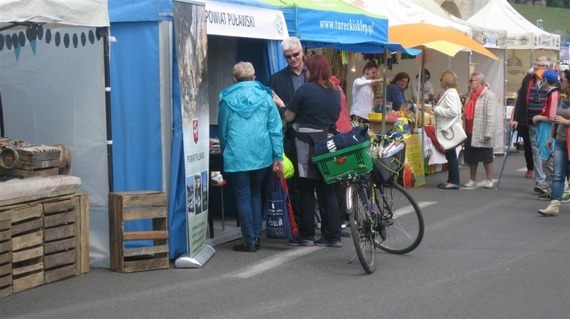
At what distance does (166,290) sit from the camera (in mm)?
7293

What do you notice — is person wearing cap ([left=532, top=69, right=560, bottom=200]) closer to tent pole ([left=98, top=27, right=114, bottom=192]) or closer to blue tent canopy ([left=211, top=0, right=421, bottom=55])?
blue tent canopy ([left=211, top=0, right=421, bottom=55])

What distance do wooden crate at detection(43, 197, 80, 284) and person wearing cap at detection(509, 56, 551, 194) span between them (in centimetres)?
740

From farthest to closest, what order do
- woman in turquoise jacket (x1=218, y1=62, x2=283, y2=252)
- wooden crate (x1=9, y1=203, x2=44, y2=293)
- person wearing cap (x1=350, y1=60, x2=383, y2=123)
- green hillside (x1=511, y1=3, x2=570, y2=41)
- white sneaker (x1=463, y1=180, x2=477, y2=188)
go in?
1. green hillside (x1=511, y1=3, x2=570, y2=41)
2. person wearing cap (x1=350, y1=60, x2=383, y2=123)
3. white sneaker (x1=463, y1=180, x2=477, y2=188)
4. woman in turquoise jacket (x1=218, y1=62, x2=283, y2=252)
5. wooden crate (x1=9, y1=203, x2=44, y2=293)

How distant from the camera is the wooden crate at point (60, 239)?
7559 mm

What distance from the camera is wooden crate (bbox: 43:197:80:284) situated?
7559 mm

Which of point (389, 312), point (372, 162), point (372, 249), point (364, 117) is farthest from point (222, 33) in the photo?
point (364, 117)

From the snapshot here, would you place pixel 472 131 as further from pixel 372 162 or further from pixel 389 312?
Answer: pixel 389 312

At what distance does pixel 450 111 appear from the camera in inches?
541

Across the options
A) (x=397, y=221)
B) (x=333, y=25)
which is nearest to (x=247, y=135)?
(x=397, y=221)

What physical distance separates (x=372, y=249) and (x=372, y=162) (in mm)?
765

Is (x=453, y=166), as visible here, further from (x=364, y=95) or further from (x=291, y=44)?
(x=291, y=44)

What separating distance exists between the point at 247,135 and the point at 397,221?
1.58 metres

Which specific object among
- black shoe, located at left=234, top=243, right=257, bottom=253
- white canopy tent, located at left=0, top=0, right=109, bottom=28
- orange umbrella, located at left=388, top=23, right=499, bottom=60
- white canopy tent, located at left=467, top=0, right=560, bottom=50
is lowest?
black shoe, located at left=234, top=243, right=257, bottom=253

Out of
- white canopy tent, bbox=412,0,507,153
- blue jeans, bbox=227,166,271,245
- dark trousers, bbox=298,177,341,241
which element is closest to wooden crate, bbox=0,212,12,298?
blue jeans, bbox=227,166,271,245
